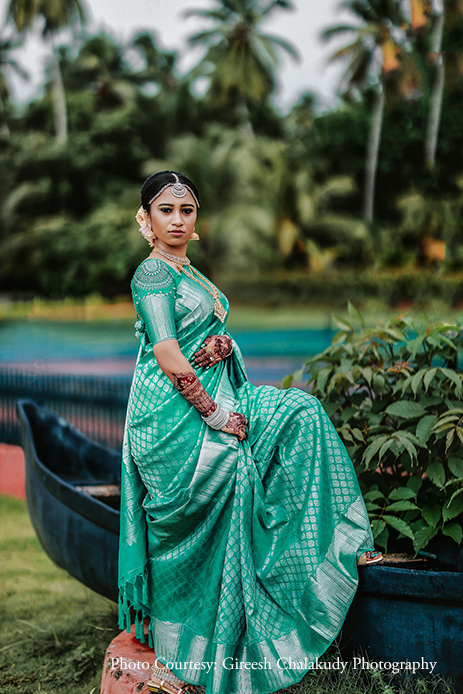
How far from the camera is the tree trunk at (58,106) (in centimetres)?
2923

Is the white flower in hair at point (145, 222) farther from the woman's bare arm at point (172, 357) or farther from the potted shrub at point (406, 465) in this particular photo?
the potted shrub at point (406, 465)

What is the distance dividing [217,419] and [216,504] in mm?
298

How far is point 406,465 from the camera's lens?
2777 mm

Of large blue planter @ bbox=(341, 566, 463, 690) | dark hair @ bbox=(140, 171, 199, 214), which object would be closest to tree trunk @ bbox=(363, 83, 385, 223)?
dark hair @ bbox=(140, 171, 199, 214)

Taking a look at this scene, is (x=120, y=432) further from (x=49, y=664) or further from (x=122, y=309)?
(x=122, y=309)

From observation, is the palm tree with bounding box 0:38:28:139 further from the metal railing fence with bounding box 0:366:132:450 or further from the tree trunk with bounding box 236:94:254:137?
the metal railing fence with bounding box 0:366:132:450

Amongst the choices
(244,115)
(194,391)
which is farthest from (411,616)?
(244,115)

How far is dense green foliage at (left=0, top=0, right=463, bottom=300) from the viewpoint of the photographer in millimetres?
26250

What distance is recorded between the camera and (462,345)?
2.98 metres

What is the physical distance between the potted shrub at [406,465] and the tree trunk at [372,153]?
2508cm

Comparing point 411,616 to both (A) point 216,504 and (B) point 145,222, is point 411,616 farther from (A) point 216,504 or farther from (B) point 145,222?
(B) point 145,222

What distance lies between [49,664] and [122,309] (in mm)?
25529

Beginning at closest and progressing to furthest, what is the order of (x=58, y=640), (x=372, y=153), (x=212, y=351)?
(x=212, y=351) < (x=58, y=640) < (x=372, y=153)

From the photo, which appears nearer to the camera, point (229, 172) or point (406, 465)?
point (406, 465)
